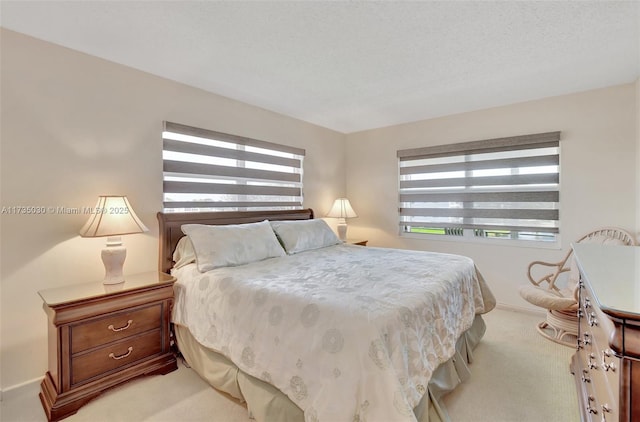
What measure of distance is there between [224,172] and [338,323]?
2322 millimetres

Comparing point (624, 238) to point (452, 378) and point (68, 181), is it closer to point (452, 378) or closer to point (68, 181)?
point (452, 378)

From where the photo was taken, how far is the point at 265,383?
1.66 meters

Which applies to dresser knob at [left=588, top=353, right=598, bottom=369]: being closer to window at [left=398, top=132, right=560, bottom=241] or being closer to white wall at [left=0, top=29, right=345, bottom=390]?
window at [left=398, top=132, right=560, bottom=241]

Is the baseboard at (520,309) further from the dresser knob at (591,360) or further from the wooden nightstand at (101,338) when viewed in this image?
the wooden nightstand at (101,338)

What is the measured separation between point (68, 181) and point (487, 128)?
4162 mm

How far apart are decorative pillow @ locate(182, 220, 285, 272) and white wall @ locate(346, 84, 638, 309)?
2.26 m

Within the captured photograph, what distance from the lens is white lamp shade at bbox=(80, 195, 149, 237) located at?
2.11 meters

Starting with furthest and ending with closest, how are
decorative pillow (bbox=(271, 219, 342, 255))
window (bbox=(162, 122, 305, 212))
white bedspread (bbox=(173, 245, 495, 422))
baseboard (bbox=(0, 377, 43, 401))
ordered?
decorative pillow (bbox=(271, 219, 342, 255))
window (bbox=(162, 122, 305, 212))
baseboard (bbox=(0, 377, 43, 401))
white bedspread (bbox=(173, 245, 495, 422))

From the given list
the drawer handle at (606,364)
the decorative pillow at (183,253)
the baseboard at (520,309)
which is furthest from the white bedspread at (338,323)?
the baseboard at (520,309)

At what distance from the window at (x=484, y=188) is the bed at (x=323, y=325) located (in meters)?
1.32

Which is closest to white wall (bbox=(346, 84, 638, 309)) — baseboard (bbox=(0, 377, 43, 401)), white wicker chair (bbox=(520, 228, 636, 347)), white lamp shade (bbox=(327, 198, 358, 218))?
white wicker chair (bbox=(520, 228, 636, 347))

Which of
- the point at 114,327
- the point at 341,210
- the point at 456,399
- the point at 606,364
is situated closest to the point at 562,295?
the point at 456,399

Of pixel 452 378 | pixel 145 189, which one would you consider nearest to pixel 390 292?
pixel 452 378

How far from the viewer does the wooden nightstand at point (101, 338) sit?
1.82 meters
